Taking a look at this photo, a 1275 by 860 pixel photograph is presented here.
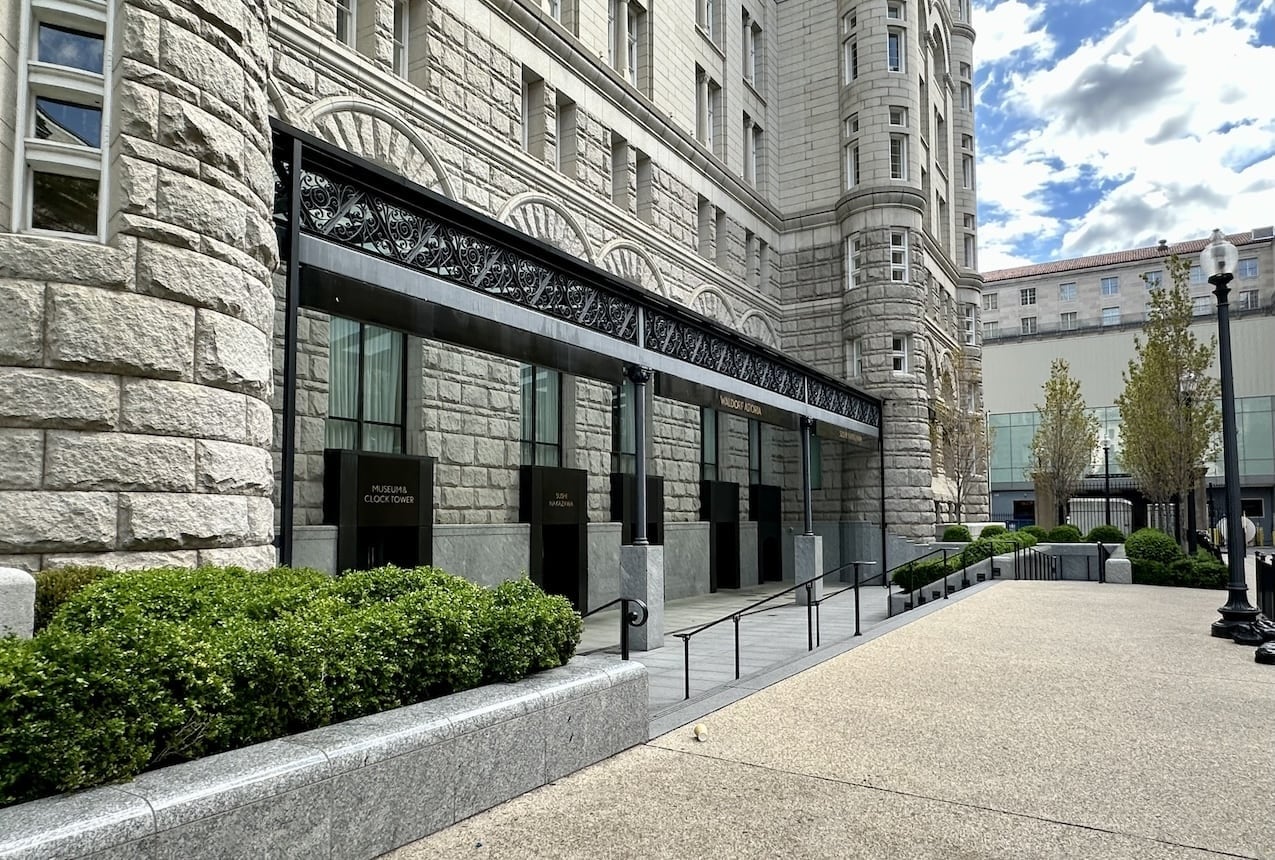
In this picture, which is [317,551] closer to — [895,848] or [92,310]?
[92,310]

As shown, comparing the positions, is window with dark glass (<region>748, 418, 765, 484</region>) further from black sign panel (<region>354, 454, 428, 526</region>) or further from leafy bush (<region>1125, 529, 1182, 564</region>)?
black sign panel (<region>354, 454, 428, 526</region>)

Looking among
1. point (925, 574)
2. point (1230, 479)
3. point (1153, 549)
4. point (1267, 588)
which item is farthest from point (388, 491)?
point (1153, 549)

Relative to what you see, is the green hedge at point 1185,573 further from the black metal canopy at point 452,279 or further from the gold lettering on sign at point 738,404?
the black metal canopy at point 452,279

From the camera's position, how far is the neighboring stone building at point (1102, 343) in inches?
2395

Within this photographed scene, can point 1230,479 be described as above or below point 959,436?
below

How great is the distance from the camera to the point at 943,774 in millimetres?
6363

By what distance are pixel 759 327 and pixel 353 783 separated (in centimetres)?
2777

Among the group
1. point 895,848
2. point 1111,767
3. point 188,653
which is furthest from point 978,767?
point 188,653

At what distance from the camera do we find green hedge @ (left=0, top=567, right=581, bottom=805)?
3707 millimetres

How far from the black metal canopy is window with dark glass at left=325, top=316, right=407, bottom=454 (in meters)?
3.66

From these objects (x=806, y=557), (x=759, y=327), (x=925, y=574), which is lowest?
(x=925, y=574)

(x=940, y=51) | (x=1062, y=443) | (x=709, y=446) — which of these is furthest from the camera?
(x=940, y=51)

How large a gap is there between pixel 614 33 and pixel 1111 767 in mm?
22406

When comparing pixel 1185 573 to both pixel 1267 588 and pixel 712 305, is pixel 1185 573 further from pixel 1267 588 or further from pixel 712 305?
pixel 712 305
